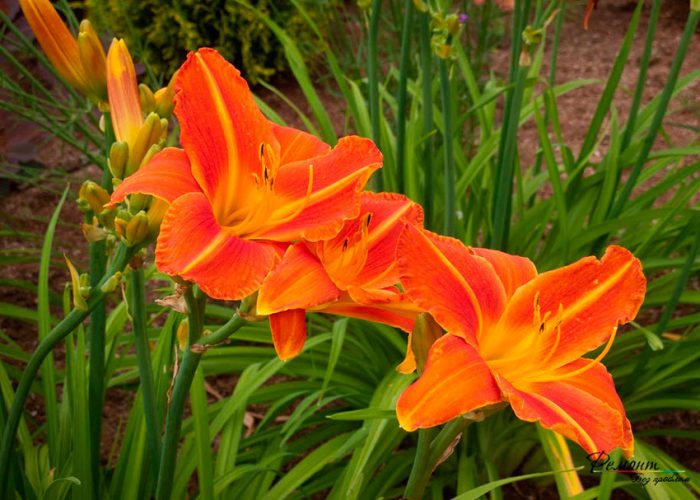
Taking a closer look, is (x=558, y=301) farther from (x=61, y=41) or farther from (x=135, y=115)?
(x=61, y=41)

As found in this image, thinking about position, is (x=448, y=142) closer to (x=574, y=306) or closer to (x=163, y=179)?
(x=574, y=306)

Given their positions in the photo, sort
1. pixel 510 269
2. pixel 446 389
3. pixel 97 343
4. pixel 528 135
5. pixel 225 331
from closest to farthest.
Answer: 1. pixel 446 389
2. pixel 225 331
3. pixel 510 269
4. pixel 97 343
5. pixel 528 135

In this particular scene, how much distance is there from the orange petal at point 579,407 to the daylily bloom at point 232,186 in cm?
26

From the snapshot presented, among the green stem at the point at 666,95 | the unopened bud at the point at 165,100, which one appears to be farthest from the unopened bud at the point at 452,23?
the unopened bud at the point at 165,100

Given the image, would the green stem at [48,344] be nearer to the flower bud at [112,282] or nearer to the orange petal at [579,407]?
the flower bud at [112,282]

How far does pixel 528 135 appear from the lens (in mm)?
4090

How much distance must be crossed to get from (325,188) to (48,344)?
382 millimetres

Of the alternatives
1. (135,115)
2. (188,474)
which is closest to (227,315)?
(188,474)

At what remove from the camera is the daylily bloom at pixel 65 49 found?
3.32ft

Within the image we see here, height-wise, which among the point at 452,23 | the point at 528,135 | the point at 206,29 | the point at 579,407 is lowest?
the point at 528,135

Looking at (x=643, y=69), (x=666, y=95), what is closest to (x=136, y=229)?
(x=666, y=95)

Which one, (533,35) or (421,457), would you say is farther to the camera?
(533,35)

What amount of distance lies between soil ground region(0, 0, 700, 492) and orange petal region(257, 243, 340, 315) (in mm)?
1393

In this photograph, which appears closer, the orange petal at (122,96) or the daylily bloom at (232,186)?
the daylily bloom at (232,186)
